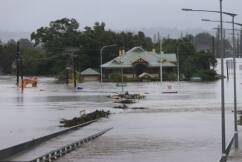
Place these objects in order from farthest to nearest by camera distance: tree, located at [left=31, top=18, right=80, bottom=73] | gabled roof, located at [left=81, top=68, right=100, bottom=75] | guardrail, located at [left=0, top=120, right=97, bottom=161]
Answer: tree, located at [left=31, top=18, right=80, bottom=73], gabled roof, located at [left=81, top=68, right=100, bottom=75], guardrail, located at [left=0, top=120, right=97, bottom=161]

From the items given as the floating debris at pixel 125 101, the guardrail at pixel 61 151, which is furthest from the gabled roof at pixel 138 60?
the guardrail at pixel 61 151

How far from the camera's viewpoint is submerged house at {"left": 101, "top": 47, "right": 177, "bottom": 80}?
144500 millimetres

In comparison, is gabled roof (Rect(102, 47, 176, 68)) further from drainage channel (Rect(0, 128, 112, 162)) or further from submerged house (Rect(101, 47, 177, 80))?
drainage channel (Rect(0, 128, 112, 162))

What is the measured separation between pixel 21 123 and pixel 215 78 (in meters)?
109

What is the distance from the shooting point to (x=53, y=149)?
22.1 metres

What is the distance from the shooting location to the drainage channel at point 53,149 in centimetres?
1911

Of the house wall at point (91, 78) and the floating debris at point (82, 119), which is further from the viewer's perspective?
the house wall at point (91, 78)

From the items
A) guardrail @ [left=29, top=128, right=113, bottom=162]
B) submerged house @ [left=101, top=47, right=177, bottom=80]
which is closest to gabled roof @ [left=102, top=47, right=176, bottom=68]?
submerged house @ [left=101, top=47, right=177, bottom=80]

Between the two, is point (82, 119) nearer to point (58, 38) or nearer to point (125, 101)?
point (125, 101)

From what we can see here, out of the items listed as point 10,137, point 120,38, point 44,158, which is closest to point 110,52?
point 120,38

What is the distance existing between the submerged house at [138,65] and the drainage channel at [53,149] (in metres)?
112

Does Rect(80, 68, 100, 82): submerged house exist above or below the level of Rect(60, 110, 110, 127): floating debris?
above

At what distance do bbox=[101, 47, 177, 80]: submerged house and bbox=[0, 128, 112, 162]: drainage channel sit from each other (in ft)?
369

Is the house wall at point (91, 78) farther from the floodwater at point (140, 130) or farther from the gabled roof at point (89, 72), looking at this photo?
the floodwater at point (140, 130)
